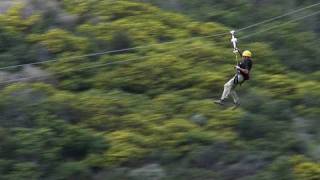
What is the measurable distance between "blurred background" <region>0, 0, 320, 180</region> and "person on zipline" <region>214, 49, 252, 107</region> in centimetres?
28

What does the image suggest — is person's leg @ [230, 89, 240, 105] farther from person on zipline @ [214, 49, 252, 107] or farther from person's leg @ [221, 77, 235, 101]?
person's leg @ [221, 77, 235, 101]

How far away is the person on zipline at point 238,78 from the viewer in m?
21.6

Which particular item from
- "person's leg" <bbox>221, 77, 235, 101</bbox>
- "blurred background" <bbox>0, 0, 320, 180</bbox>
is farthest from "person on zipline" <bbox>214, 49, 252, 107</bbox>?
"blurred background" <bbox>0, 0, 320, 180</bbox>

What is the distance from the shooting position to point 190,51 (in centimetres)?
2462

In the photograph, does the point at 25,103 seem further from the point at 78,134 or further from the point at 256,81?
the point at 256,81

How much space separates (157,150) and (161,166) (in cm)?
48

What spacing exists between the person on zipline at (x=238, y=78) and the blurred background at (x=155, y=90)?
282 millimetres

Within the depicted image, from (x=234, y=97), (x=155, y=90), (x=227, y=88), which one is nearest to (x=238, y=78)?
(x=227, y=88)

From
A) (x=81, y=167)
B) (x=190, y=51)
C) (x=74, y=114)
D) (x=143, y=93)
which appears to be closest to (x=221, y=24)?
(x=190, y=51)

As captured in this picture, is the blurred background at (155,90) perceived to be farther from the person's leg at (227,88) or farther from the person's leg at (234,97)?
the person's leg at (227,88)

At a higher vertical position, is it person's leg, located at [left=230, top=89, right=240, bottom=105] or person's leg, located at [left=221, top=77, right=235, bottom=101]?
person's leg, located at [left=221, top=77, right=235, bottom=101]

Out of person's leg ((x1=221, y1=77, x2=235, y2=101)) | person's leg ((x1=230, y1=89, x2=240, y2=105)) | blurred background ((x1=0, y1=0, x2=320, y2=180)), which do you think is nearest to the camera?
blurred background ((x1=0, y1=0, x2=320, y2=180))

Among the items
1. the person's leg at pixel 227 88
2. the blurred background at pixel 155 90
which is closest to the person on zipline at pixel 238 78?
the person's leg at pixel 227 88

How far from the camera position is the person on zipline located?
70.9 ft
